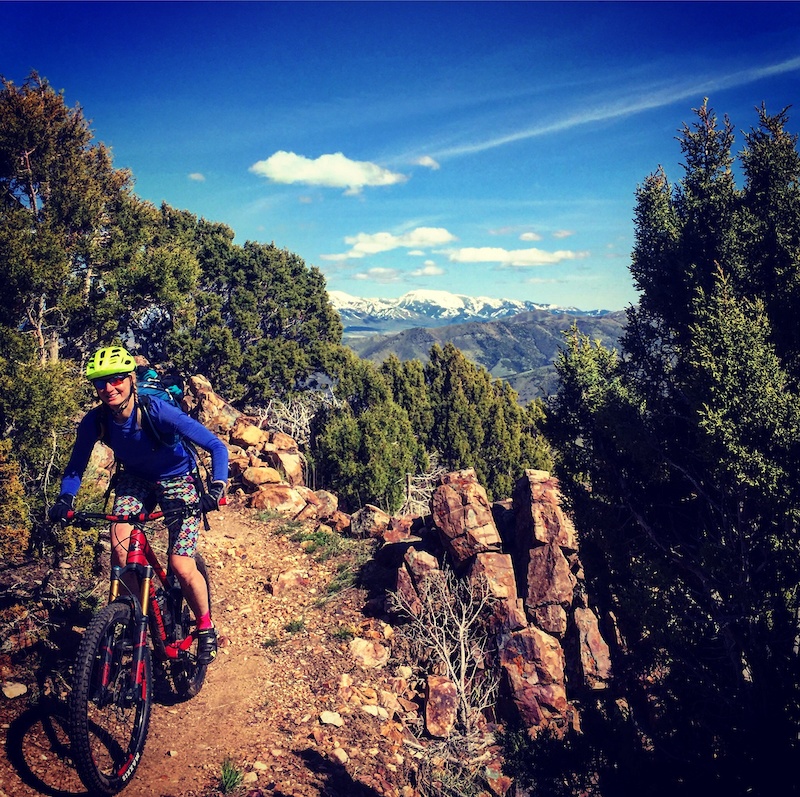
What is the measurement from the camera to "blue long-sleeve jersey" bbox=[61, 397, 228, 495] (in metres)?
4.19

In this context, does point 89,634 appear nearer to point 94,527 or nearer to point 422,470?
point 94,527

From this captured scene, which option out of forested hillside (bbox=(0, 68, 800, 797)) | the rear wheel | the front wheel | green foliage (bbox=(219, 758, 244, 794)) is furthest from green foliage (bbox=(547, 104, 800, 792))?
the front wheel

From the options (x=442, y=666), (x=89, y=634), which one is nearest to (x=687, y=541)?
(x=442, y=666)

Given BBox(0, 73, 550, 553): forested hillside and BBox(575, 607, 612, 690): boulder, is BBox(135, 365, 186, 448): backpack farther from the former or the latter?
BBox(575, 607, 612, 690): boulder

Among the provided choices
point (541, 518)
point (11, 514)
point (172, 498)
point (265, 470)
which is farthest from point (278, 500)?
point (172, 498)

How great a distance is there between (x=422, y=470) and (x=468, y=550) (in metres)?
16.5

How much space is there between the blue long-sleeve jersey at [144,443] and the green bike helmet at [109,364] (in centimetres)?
39

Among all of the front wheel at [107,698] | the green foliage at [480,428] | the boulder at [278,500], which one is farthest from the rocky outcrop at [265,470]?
the green foliage at [480,428]

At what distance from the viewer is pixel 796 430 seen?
6.37m

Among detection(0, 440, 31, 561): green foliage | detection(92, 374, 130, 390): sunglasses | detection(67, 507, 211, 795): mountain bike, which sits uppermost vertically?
detection(92, 374, 130, 390): sunglasses

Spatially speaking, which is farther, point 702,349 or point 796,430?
point 702,349

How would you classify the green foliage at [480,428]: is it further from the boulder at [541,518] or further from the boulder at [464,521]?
the boulder at [464,521]

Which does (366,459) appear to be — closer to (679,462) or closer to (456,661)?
(456,661)

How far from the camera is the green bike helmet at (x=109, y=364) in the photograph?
12.7 ft
